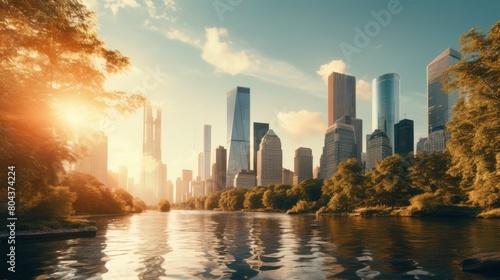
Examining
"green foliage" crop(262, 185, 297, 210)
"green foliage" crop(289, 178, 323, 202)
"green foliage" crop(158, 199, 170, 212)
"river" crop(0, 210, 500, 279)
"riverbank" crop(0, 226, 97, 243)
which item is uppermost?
"river" crop(0, 210, 500, 279)

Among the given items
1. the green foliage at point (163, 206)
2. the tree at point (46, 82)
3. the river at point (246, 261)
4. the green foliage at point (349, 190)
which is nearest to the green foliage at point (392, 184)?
the green foliage at point (349, 190)

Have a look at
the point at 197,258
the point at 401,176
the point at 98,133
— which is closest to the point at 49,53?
the point at 98,133

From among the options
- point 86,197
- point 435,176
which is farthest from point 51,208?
point 435,176

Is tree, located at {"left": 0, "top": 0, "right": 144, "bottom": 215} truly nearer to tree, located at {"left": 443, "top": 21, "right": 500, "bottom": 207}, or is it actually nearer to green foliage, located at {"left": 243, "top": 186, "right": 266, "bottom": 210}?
tree, located at {"left": 443, "top": 21, "right": 500, "bottom": 207}

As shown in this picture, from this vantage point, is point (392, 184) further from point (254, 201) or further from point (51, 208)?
point (254, 201)

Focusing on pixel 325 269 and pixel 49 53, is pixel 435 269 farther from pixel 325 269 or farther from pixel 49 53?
pixel 49 53

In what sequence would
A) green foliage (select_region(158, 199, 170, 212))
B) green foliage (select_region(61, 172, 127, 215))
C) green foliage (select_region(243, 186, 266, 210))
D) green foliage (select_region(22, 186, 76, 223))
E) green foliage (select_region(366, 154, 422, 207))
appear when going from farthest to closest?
green foliage (select_region(243, 186, 266, 210)), green foliage (select_region(158, 199, 170, 212)), green foliage (select_region(366, 154, 422, 207)), green foliage (select_region(61, 172, 127, 215)), green foliage (select_region(22, 186, 76, 223))

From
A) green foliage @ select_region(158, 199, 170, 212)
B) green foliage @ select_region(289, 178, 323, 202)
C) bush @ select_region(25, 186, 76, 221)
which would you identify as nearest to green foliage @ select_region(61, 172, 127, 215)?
bush @ select_region(25, 186, 76, 221)
